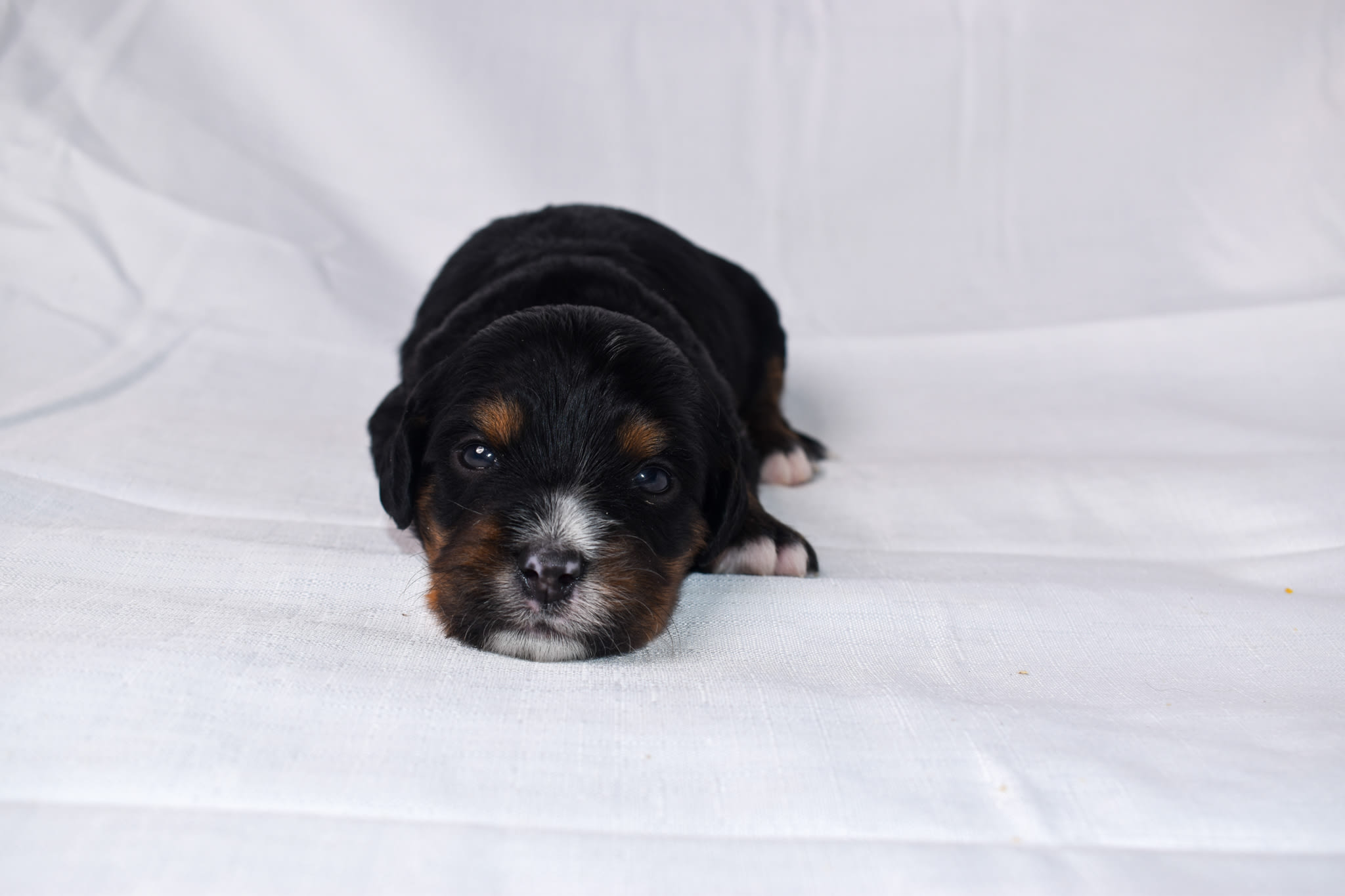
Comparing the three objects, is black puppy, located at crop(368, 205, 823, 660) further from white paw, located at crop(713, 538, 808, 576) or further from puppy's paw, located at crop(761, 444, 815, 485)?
puppy's paw, located at crop(761, 444, 815, 485)

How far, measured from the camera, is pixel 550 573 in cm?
252

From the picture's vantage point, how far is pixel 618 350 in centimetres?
290

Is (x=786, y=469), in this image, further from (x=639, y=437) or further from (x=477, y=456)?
(x=477, y=456)

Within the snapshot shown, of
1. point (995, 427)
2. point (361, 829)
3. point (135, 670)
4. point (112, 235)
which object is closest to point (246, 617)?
point (135, 670)

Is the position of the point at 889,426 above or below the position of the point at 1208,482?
below

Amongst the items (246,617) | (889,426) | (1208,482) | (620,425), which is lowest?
(889,426)

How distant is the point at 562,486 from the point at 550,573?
0.26 metres

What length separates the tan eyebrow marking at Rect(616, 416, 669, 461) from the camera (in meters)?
2.81

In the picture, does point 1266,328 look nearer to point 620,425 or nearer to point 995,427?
point 995,427

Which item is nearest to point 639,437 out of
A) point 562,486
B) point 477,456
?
point 562,486

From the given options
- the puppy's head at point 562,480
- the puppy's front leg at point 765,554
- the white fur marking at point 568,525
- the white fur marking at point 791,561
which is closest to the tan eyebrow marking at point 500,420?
the puppy's head at point 562,480

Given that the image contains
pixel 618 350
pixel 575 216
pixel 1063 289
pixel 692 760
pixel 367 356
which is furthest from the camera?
pixel 1063 289

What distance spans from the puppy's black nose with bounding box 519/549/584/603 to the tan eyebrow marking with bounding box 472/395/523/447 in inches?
14.1

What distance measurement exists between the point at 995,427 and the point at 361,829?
11.4ft
